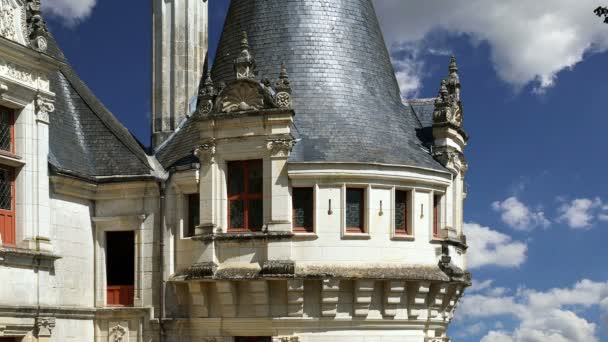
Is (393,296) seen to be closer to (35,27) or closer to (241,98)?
(241,98)

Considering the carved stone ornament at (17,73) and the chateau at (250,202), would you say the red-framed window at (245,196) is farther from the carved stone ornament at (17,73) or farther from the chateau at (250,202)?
the carved stone ornament at (17,73)

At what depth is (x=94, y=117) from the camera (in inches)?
1188

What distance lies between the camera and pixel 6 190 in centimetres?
2517

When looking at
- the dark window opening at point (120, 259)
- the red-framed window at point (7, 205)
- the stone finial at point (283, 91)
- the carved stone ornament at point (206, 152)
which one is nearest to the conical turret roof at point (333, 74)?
the stone finial at point (283, 91)

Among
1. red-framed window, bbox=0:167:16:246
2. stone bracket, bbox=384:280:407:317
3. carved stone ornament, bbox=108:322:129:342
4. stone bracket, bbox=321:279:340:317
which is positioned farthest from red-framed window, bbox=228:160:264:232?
red-framed window, bbox=0:167:16:246

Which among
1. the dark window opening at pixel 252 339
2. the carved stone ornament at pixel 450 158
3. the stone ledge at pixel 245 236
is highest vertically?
the carved stone ornament at pixel 450 158

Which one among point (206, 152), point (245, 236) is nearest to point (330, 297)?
point (245, 236)

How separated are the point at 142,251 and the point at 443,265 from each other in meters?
8.81

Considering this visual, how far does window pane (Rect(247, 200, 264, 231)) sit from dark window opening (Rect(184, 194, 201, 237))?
1.84 m

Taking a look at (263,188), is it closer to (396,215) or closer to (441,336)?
(396,215)

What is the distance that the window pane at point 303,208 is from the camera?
26.6 m

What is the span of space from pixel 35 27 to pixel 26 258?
613 centimetres

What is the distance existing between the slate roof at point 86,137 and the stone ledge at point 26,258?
2.63m

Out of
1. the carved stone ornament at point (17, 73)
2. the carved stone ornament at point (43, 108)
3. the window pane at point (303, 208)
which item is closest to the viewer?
the carved stone ornament at point (17, 73)
